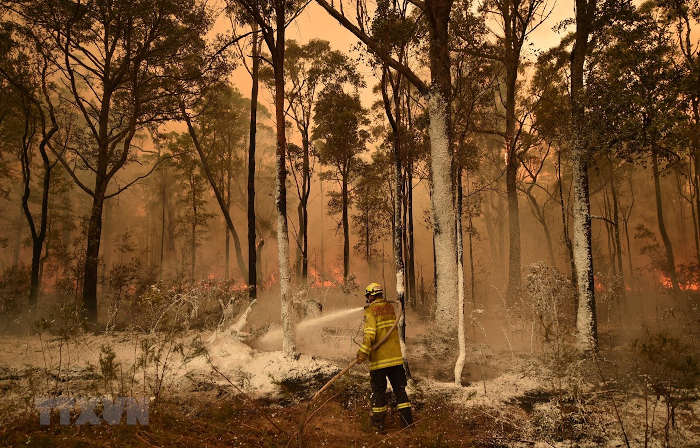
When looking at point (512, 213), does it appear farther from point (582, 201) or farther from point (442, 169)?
point (442, 169)

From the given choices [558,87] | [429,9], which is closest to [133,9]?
[429,9]

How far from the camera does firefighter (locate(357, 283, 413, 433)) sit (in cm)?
531

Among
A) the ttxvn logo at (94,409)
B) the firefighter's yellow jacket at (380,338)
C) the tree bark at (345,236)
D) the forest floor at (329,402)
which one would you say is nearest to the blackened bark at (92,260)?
the forest floor at (329,402)

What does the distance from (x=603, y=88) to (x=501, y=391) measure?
23.2 feet

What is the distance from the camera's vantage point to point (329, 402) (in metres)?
6.23

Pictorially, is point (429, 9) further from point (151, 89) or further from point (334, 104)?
point (151, 89)

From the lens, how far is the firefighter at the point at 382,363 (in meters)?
5.31

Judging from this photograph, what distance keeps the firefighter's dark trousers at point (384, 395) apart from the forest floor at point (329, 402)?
0.22 meters

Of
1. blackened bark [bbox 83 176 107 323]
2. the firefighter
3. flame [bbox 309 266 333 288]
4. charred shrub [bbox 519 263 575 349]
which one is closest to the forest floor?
the firefighter

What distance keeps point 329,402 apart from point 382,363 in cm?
152

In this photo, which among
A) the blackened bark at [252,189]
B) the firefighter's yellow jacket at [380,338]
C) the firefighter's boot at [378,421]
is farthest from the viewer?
the blackened bark at [252,189]

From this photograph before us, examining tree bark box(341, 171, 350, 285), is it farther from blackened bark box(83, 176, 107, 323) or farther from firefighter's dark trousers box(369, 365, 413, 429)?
firefighter's dark trousers box(369, 365, 413, 429)

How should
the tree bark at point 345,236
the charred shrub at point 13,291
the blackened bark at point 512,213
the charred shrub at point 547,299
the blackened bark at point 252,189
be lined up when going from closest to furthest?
the charred shrub at point 547,299 → the charred shrub at point 13,291 → the blackened bark at point 252,189 → the blackened bark at point 512,213 → the tree bark at point 345,236

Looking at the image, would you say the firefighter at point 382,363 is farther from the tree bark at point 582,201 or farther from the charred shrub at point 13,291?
the charred shrub at point 13,291
